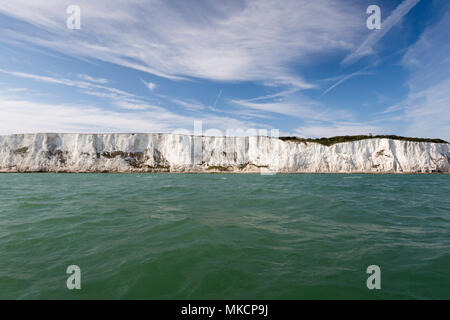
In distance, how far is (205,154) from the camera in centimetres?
6362

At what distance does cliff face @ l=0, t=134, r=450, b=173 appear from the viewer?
53.0 metres

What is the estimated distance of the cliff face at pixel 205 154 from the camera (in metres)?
53.0

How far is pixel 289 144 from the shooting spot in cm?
5919

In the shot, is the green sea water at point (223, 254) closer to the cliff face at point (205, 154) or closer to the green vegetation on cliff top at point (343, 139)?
the cliff face at point (205, 154)

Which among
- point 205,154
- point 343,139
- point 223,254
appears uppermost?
point 343,139

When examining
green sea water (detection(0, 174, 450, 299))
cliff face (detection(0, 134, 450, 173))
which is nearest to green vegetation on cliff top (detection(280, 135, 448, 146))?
cliff face (detection(0, 134, 450, 173))

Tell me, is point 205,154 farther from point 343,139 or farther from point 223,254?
point 223,254

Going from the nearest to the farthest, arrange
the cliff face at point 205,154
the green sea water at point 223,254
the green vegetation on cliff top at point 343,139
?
the green sea water at point 223,254 → the cliff face at point 205,154 → the green vegetation on cliff top at point 343,139

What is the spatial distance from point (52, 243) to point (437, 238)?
1171 centimetres

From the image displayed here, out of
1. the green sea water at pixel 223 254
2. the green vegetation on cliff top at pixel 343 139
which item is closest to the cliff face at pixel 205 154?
the green vegetation on cliff top at pixel 343 139

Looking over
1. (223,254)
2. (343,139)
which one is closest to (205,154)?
(343,139)

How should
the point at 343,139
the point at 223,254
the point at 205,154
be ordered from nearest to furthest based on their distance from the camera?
the point at 223,254 < the point at 343,139 < the point at 205,154
